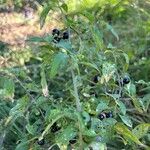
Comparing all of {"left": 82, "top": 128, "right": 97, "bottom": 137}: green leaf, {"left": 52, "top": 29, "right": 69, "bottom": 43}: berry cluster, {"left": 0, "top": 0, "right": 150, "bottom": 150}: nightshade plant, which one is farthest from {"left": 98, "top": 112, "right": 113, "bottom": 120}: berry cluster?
{"left": 52, "top": 29, "right": 69, "bottom": 43}: berry cluster

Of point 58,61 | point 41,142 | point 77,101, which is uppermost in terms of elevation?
point 58,61

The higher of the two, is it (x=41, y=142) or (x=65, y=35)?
(x=65, y=35)

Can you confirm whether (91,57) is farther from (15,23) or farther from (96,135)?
(15,23)

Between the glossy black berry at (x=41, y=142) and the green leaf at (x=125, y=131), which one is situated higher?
the green leaf at (x=125, y=131)

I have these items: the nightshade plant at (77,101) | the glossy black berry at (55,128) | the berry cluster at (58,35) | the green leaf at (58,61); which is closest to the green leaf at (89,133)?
the nightshade plant at (77,101)

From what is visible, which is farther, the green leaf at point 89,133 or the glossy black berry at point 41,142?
the glossy black berry at point 41,142

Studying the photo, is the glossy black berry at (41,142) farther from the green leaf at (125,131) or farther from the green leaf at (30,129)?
the green leaf at (125,131)

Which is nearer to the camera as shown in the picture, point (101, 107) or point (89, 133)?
point (89, 133)

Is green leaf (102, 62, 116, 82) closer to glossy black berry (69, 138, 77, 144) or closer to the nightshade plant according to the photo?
the nightshade plant

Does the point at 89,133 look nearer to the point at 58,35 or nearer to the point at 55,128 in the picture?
the point at 55,128

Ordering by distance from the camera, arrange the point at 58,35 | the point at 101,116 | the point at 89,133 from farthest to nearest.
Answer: the point at 58,35
the point at 101,116
the point at 89,133

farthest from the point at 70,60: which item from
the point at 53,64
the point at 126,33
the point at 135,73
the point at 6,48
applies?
the point at 126,33

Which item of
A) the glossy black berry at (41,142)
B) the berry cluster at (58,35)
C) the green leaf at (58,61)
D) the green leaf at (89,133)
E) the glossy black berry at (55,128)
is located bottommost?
the glossy black berry at (41,142)

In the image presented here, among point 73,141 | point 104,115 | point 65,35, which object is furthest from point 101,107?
point 65,35
